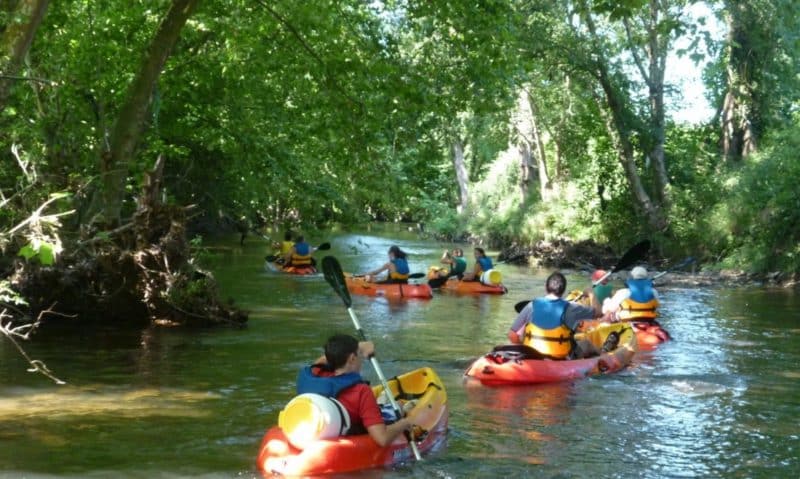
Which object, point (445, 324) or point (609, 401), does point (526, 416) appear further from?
point (445, 324)

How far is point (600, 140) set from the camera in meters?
30.2

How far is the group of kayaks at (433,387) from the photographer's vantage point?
268 inches

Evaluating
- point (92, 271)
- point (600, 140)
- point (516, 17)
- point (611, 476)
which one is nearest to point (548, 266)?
point (600, 140)

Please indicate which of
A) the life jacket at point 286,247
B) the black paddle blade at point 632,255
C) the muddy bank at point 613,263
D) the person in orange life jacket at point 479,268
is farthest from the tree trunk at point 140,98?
the muddy bank at point 613,263

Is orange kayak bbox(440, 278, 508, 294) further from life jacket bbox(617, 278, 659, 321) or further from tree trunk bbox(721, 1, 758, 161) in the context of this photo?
tree trunk bbox(721, 1, 758, 161)

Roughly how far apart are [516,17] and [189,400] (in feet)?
24.1

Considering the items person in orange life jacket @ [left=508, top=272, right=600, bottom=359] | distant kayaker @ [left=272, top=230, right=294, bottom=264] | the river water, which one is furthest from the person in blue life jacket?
distant kayaker @ [left=272, top=230, right=294, bottom=264]

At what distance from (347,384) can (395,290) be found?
1276 centimetres

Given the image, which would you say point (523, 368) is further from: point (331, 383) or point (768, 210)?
point (768, 210)

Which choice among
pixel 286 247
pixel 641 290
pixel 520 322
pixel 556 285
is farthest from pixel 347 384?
pixel 286 247

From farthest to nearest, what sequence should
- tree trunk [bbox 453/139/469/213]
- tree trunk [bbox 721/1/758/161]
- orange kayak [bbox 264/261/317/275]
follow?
tree trunk [bbox 453/139/469/213]
tree trunk [bbox 721/1/758/161]
orange kayak [bbox 264/261/317/275]

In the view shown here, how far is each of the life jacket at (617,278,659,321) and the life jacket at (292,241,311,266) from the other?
39.9 feet

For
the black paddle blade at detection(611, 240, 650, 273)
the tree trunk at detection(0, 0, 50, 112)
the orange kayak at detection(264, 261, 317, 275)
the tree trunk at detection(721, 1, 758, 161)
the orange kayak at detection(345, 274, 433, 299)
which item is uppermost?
the tree trunk at detection(721, 1, 758, 161)

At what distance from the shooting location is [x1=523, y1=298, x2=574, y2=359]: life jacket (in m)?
10.6
